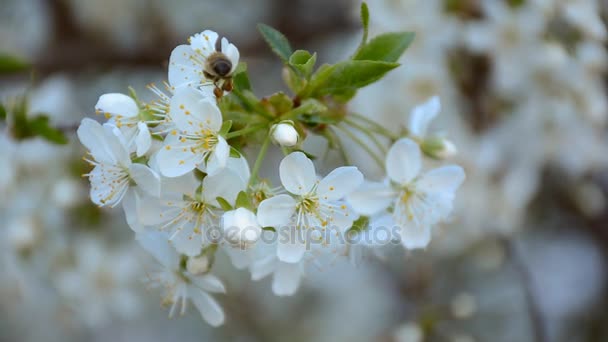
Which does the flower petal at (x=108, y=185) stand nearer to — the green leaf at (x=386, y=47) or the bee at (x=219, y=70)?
the bee at (x=219, y=70)

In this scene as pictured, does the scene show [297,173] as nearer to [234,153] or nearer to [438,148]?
[234,153]

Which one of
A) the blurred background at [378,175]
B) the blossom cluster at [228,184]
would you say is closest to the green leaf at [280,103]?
the blossom cluster at [228,184]

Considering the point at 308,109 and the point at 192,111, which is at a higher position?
the point at 308,109

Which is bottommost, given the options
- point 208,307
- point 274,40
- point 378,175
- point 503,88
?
point 208,307

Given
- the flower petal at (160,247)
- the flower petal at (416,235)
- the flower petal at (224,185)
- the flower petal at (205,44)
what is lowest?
the flower petal at (160,247)

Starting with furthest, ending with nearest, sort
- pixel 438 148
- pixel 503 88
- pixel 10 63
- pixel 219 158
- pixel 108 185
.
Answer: pixel 503 88 → pixel 10 63 → pixel 438 148 → pixel 108 185 → pixel 219 158

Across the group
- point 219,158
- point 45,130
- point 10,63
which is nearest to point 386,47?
point 219,158

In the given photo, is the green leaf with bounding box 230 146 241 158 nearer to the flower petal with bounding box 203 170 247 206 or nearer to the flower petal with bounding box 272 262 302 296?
the flower petal with bounding box 203 170 247 206
